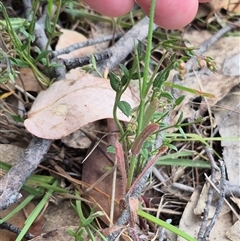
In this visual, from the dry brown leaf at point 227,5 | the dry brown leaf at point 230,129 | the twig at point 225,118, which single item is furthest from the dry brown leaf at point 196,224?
the dry brown leaf at point 227,5

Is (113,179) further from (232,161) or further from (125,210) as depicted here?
(232,161)

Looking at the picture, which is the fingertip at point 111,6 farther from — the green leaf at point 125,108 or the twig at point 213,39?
the twig at point 213,39

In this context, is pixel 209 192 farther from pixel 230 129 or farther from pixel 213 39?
pixel 213 39

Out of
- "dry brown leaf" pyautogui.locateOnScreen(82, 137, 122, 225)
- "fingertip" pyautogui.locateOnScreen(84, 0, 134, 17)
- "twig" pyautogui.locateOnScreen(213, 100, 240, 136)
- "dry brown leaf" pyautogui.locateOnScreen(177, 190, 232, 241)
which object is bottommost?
"dry brown leaf" pyautogui.locateOnScreen(177, 190, 232, 241)

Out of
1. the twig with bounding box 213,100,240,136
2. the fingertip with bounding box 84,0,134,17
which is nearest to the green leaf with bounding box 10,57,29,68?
the fingertip with bounding box 84,0,134,17

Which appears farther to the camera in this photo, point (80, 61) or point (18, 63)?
point (80, 61)

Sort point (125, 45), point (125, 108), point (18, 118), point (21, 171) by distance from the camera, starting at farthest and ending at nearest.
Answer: point (125, 45) → point (18, 118) → point (21, 171) → point (125, 108)

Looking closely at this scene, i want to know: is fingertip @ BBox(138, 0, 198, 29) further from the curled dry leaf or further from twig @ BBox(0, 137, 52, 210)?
twig @ BBox(0, 137, 52, 210)

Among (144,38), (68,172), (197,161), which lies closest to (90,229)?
(68,172)

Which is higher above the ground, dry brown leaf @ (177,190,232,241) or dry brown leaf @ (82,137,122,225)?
dry brown leaf @ (82,137,122,225)

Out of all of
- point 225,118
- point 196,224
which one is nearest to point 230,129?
point 225,118
